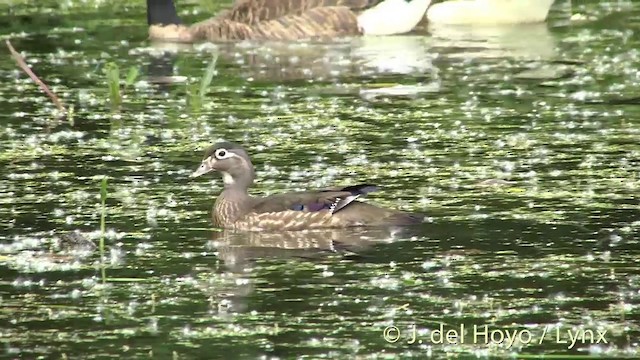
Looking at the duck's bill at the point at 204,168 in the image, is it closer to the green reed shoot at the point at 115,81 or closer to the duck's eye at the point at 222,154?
the duck's eye at the point at 222,154

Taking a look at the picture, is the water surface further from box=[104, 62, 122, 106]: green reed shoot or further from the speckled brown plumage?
the speckled brown plumage

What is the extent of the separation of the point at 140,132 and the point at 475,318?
7.23 metres

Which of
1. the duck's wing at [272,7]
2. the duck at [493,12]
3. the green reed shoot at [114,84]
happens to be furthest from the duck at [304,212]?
the duck at [493,12]

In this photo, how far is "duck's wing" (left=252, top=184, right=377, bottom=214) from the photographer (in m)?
12.4

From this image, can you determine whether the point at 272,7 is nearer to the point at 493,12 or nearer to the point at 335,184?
the point at 493,12

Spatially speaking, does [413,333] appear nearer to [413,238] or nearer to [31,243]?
[413,238]

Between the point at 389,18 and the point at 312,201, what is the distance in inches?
456

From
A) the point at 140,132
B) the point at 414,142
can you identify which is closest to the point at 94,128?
the point at 140,132

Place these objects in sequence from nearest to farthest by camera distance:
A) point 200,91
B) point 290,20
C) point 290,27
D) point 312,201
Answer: point 312,201 < point 200,91 < point 290,27 < point 290,20

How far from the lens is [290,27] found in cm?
2381

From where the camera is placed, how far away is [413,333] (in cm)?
940

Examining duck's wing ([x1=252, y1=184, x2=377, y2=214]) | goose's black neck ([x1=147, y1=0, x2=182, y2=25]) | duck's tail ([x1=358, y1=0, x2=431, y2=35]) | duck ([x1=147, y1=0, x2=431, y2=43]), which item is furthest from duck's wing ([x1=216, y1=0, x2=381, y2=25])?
duck's wing ([x1=252, y1=184, x2=377, y2=214])

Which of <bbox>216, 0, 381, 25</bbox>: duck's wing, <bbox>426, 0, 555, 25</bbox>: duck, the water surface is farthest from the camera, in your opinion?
<bbox>426, 0, 555, 25</bbox>: duck

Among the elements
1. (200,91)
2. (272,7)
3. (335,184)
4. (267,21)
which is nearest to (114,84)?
(200,91)
